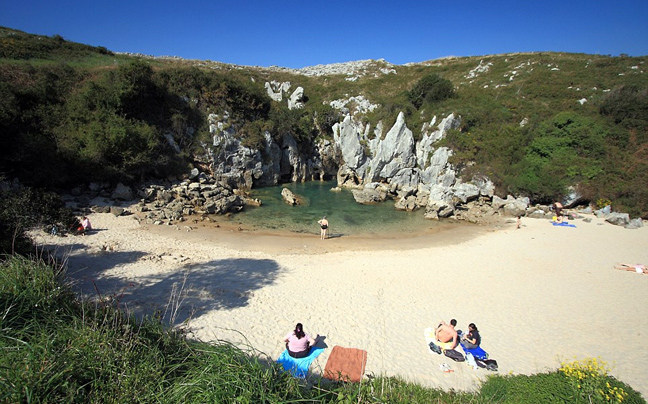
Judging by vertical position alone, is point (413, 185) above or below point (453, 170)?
below

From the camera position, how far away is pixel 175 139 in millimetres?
28609

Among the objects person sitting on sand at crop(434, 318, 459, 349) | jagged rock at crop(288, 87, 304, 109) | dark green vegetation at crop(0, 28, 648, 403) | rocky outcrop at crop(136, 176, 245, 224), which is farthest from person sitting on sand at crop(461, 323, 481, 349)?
jagged rock at crop(288, 87, 304, 109)

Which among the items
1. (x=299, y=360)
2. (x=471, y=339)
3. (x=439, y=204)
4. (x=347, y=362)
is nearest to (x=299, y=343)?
(x=299, y=360)

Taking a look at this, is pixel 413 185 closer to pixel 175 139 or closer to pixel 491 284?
pixel 491 284

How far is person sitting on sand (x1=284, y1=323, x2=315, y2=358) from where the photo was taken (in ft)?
22.4

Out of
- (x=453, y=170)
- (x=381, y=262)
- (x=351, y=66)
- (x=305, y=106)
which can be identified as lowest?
(x=381, y=262)

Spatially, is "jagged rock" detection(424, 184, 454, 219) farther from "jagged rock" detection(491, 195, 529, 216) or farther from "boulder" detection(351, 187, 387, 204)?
"boulder" detection(351, 187, 387, 204)

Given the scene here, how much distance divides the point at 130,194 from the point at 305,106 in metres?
28.6

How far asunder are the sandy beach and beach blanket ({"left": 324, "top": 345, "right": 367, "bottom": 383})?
0.93 ft

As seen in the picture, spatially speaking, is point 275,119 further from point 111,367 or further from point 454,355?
point 111,367

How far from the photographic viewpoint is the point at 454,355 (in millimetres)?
7062

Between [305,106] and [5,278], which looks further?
[305,106]

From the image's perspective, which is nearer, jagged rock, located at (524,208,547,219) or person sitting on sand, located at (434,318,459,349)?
person sitting on sand, located at (434,318,459,349)

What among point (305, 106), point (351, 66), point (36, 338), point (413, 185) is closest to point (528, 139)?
point (413, 185)
